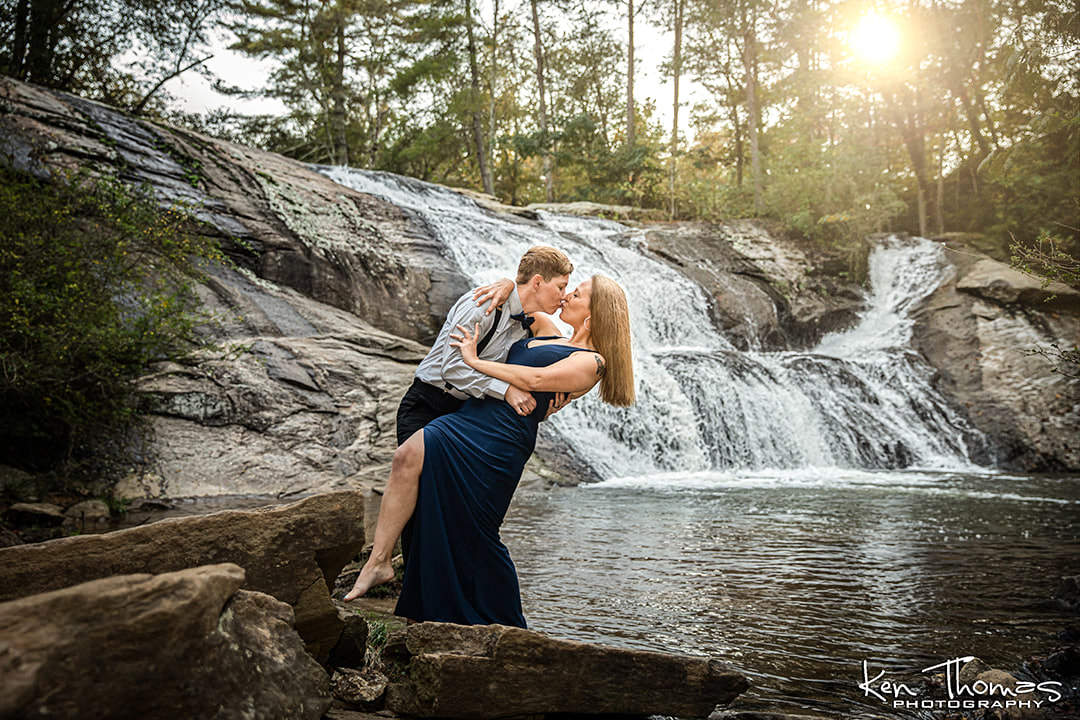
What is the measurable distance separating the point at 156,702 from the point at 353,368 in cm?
900

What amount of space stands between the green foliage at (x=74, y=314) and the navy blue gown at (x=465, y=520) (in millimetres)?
5611

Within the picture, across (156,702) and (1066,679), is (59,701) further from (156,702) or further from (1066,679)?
(1066,679)

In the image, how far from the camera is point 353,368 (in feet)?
33.6

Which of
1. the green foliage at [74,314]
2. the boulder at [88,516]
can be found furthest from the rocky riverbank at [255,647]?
the green foliage at [74,314]

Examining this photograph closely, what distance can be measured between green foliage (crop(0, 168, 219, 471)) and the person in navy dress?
5.54 meters

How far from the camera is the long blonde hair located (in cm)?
333

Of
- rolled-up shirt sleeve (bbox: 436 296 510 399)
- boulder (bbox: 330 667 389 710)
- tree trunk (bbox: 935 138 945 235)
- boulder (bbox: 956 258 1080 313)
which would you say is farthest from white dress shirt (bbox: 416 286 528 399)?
tree trunk (bbox: 935 138 945 235)

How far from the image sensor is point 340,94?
22359mm

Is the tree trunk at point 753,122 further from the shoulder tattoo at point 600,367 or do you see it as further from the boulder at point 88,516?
the shoulder tattoo at point 600,367

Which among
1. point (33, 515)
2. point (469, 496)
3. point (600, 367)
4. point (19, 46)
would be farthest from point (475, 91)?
point (469, 496)

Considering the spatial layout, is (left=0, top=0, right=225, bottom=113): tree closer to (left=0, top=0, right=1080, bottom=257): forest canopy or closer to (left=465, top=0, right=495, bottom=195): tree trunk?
(left=0, top=0, right=1080, bottom=257): forest canopy

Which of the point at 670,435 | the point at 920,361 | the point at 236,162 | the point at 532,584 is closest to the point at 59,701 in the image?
the point at 532,584

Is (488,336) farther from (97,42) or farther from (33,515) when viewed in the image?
(97,42)

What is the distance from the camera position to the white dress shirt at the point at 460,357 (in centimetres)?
310
